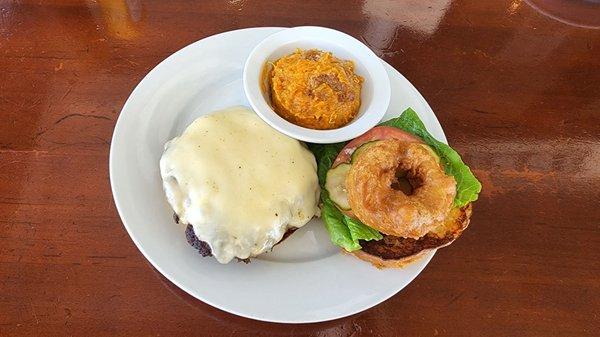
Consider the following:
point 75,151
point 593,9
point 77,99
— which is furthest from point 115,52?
point 593,9

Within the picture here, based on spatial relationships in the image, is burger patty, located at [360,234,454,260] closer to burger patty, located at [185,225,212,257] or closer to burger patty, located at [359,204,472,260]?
→ burger patty, located at [359,204,472,260]

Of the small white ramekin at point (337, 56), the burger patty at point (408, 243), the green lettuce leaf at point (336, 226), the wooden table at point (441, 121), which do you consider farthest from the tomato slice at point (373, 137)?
the wooden table at point (441, 121)

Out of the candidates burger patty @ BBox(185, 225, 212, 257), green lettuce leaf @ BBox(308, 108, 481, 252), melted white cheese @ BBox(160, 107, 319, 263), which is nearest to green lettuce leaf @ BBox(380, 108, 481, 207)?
green lettuce leaf @ BBox(308, 108, 481, 252)

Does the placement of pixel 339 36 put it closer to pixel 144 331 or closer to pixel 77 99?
pixel 77 99

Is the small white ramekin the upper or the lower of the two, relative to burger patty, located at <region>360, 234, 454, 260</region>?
upper

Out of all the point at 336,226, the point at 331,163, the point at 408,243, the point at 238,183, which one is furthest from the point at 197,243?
the point at 408,243

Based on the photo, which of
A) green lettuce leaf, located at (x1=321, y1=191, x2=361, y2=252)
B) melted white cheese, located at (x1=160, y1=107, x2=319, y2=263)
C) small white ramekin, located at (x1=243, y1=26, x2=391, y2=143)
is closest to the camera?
melted white cheese, located at (x1=160, y1=107, x2=319, y2=263)

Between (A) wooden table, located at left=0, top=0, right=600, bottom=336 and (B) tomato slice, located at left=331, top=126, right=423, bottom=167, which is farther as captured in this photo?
(B) tomato slice, located at left=331, top=126, right=423, bottom=167
